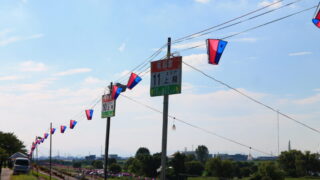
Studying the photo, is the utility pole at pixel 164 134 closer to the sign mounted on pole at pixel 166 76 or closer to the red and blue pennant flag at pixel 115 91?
the sign mounted on pole at pixel 166 76

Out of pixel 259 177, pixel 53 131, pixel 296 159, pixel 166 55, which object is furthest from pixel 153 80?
pixel 296 159

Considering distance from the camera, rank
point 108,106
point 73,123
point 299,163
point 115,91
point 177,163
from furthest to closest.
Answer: point 299,163, point 177,163, point 73,123, point 108,106, point 115,91

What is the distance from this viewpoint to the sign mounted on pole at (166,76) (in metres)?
16.2

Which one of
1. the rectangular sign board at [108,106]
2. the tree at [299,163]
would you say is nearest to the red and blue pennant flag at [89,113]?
the rectangular sign board at [108,106]

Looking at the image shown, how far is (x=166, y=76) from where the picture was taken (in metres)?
16.7

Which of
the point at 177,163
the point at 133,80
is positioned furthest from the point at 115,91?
the point at 177,163

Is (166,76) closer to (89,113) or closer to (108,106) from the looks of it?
(108,106)

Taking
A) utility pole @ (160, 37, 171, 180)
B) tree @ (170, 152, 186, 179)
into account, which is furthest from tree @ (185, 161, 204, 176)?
utility pole @ (160, 37, 171, 180)

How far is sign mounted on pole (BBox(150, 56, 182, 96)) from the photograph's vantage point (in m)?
16.2

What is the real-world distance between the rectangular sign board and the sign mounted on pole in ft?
24.3

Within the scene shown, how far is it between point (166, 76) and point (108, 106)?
8970 mm

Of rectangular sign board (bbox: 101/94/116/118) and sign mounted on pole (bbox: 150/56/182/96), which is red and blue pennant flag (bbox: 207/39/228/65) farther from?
rectangular sign board (bbox: 101/94/116/118)

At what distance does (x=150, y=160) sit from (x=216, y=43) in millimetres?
114195

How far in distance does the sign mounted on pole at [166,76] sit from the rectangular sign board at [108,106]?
7.41 meters
